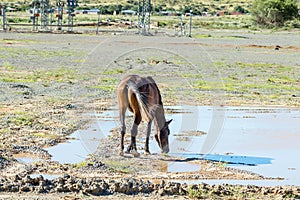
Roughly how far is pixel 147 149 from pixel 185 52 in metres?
27.5

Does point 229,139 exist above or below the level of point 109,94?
above

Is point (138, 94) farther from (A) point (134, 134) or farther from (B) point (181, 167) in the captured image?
(B) point (181, 167)

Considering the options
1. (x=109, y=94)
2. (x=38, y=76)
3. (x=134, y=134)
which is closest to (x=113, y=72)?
(x=38, y=76)

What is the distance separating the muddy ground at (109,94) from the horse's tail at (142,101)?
2.31 ft

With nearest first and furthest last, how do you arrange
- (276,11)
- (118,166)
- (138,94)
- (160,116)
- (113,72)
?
(118,166) < (138,94) < (160,116) < (113,72) < (276,11)

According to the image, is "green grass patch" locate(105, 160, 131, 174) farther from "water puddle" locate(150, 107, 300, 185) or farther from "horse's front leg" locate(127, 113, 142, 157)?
"water puddle" locate(150, 107, 300, 185)

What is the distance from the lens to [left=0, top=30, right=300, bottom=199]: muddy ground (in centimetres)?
950

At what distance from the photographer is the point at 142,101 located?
1192 cm

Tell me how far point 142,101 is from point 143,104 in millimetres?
53

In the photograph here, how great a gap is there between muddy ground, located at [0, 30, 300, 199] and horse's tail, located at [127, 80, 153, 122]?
0.71m

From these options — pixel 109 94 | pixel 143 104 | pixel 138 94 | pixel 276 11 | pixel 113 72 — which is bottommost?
pixel 276 11

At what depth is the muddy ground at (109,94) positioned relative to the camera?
9.50m

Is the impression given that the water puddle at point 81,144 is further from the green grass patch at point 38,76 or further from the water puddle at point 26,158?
the green grass patch at point 38,76

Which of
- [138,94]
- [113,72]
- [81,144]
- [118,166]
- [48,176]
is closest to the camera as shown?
[48,176]
